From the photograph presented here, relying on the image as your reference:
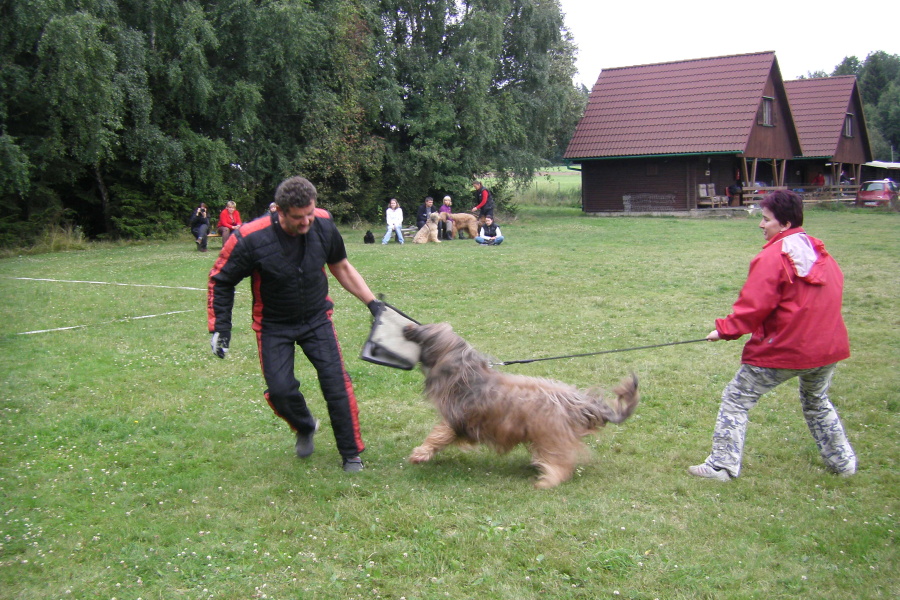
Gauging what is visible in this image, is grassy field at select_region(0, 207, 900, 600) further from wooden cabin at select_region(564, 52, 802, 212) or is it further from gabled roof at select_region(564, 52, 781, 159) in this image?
gabled roof at select_region(564, 52, 781, 159)

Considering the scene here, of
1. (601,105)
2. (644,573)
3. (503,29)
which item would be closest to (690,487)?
(644,573)

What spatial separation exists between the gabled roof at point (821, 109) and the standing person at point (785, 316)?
1497 inches

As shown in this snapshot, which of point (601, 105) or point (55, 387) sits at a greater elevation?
point (601, 105)

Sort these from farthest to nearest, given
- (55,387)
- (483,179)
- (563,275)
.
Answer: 1. (483,179)
2. (563,275)
3. (55,387)

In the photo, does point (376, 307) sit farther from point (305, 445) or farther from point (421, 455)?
point (305, 445)

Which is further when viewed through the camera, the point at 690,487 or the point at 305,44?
the point at 305,44

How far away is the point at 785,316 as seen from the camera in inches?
176

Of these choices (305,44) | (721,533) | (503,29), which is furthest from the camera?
(503,29)

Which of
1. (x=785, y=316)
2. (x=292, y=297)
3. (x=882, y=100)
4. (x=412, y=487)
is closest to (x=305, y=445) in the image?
(x=412, y=487)

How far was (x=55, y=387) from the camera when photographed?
278 inches

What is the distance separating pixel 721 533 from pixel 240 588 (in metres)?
2.57

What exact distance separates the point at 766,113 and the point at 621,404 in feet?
110

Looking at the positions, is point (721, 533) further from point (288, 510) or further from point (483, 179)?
point (483, 179)

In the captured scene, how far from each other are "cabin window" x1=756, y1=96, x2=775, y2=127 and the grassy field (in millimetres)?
26592
